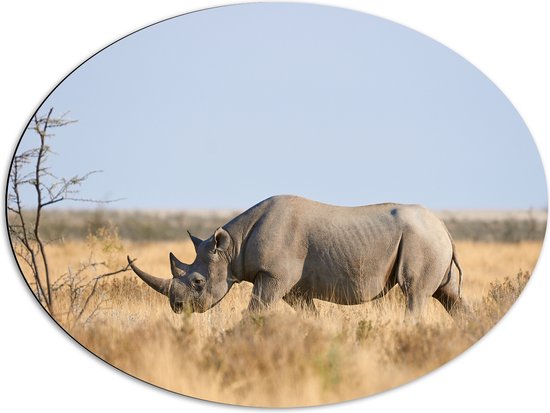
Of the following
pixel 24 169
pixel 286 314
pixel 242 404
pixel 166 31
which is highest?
pixel 166 31

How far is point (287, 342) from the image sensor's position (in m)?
8.01

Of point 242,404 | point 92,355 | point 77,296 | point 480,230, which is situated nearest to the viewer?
point 242,404

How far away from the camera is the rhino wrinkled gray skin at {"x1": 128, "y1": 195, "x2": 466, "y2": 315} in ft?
30.3

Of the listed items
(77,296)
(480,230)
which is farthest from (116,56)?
(480,230)

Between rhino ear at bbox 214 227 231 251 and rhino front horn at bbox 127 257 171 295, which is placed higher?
rhino ear at bbox 214 227 231 251

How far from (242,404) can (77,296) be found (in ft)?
7.12

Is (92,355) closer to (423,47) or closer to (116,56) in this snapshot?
(116,56)

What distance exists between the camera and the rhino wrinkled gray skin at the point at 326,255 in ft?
30.3

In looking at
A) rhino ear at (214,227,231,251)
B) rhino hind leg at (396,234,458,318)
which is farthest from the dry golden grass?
rhino ear at (214,227,231,251)

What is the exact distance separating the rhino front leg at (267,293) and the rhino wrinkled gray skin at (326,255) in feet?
0.39

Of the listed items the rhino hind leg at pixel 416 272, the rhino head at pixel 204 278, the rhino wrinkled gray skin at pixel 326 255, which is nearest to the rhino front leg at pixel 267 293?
the rhino wrinkled gray skin at pixel 326 255

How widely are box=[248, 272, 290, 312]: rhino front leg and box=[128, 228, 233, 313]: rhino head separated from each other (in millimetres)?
415

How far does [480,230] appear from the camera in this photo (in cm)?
1212

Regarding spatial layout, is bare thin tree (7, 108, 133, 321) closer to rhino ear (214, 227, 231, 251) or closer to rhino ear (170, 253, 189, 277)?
rhino ear (170, 253, 189, 277)
